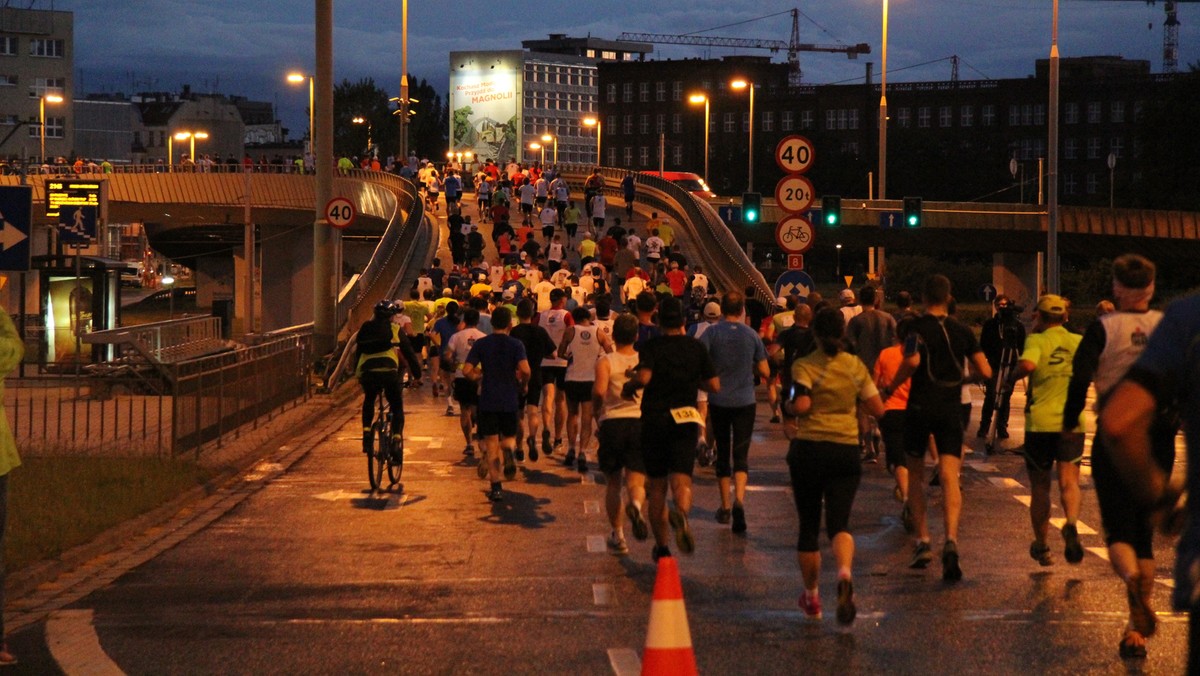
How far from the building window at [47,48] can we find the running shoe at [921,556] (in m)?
126

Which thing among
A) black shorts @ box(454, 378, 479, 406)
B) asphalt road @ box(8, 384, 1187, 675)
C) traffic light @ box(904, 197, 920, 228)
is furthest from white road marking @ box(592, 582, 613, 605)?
traffic light @ box(904, 197, 920, 228)

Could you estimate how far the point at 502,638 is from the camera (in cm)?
870

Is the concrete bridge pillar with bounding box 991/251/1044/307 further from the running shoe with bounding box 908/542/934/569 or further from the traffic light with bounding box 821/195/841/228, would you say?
the running shoe with bounding box 908/542/934/569

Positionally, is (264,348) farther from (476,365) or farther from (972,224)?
(972,224)

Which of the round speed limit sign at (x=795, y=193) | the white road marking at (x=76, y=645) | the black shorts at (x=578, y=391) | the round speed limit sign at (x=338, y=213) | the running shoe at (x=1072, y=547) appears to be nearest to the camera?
the white road marking at (x=76, y=645)

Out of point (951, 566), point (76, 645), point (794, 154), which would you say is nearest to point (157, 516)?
point (76, 645)

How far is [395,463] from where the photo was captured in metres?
15.8

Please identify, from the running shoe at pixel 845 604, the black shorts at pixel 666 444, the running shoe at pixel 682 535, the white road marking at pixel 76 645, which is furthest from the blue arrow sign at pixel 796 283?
the white road marking at pixel 76 645

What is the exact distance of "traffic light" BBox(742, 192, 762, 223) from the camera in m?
33.0

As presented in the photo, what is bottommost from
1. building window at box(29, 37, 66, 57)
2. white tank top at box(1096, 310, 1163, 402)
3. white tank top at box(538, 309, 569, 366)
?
white tank top at box(538, 309, 569, 366)

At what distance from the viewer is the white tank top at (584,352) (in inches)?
670

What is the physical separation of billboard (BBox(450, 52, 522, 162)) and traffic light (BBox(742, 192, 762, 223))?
442ft

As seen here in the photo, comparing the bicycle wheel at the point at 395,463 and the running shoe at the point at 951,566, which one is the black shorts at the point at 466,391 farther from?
the running shoe at the point at 951,566

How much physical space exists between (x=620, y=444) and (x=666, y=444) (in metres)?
0.76
